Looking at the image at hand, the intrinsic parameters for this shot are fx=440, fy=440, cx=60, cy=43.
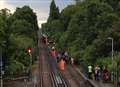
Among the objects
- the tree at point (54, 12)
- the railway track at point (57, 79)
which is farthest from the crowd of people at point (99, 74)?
the tree at point (54, 12)

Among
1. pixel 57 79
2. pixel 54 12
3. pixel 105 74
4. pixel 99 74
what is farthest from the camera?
pixel 54 12

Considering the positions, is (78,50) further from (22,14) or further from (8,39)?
(22,14)

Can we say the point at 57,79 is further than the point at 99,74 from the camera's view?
Yes

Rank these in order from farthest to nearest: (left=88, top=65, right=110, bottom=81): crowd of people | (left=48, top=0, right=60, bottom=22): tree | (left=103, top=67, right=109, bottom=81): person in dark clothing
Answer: (left=48, top=0, right=60, bottom=22): tree → (left=88, top=65, right=110, bottom=81): crowd of people → (left=103, top=67, right=109, bottom=81): person in dark clothing

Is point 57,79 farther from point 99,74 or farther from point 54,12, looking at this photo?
point 54,12

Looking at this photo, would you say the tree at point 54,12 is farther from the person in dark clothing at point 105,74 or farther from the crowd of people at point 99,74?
the person in dark clothing at point 105,74

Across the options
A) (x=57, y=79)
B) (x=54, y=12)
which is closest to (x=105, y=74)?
(x=57, y=79)

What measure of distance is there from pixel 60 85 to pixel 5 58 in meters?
6.50

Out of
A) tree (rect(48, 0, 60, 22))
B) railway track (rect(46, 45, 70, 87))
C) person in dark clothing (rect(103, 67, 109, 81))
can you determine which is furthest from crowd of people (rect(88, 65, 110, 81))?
tree (rect(48, 0, 60, 22))

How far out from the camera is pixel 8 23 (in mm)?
50594

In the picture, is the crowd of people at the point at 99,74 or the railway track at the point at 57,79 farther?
the railway track at the point at 57,79

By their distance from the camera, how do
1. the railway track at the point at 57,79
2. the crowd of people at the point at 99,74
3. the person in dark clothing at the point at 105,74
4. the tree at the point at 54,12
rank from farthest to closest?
the tree at the point at 54,12 < the railway track at the point at 57,79 < the crowd of people at the point at 99,74 < the person in dark clothing at the point at 105,74

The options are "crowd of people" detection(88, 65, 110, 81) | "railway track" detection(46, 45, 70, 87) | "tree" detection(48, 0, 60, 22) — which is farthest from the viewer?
"tree" detection(48, 0, 60, 22)

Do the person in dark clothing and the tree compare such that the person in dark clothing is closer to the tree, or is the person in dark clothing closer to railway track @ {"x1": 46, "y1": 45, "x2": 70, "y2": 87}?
railway track @ {"x1": 46, "y1": 45, "x2": 70, "y2": 87}
